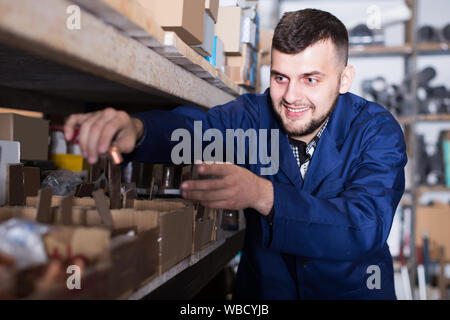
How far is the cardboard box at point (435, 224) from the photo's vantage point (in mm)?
3090

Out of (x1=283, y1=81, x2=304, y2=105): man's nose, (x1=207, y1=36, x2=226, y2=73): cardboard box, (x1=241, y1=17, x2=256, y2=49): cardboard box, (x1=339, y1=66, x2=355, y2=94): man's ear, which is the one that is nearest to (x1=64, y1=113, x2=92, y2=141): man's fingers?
(x1=283, y1=81, x2=304, y2=105): man's nose

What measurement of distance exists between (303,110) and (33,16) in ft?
2.85

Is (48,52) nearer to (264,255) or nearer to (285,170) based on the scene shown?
(285,170)

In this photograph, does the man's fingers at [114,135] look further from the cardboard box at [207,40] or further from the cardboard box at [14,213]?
the cardboard box at [207,40]

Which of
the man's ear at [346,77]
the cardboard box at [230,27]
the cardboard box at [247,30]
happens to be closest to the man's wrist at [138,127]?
the man's ear at [346,77]

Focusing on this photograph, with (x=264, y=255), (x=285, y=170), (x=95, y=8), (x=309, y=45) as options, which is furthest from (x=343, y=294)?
(x=95, y=8)

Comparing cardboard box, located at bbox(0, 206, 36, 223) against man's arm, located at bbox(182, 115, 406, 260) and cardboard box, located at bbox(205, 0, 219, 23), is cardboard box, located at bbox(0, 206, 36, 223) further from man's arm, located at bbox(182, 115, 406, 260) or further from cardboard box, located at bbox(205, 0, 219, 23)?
cardboard box, located at bbox(205, 0, 219, 23)

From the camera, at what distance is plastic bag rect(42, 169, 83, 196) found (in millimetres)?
1201

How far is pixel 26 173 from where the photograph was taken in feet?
3.40

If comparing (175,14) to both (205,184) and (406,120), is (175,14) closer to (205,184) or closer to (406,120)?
(205,184)

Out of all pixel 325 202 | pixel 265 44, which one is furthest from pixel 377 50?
pixel 325 202

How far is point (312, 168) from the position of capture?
125 cm

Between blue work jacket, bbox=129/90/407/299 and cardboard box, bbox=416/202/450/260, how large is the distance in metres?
2.06

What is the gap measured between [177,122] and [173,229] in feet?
1.23
